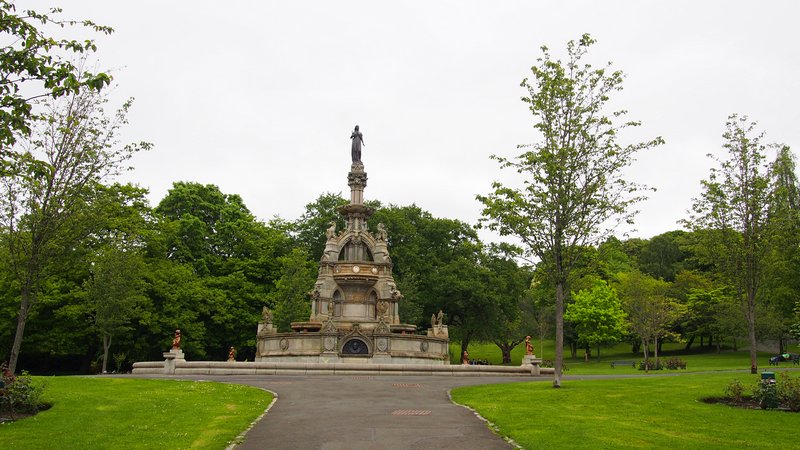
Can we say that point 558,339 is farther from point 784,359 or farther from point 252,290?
point 252,290

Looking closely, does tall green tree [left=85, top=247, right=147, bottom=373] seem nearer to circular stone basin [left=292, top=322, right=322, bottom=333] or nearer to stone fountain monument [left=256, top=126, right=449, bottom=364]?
stone fountain monument [left=256, top=126, right=449, bottom=364]

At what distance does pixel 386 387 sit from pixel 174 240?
39486 millimetres

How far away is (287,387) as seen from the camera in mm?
24234

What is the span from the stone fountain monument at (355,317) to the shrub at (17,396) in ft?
67.4

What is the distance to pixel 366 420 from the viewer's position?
53.7 feet

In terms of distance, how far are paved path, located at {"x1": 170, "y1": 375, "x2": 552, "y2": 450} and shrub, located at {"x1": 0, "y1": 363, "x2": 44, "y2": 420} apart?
6330mm

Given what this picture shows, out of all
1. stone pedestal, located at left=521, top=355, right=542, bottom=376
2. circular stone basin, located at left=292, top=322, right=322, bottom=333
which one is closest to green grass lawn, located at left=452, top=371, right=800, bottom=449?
stone pedestal, located at left=521, top=355, right=542, bottom=376

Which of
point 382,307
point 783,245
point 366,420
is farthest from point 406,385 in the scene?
point 783,245

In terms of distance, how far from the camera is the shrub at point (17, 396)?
16891 mm

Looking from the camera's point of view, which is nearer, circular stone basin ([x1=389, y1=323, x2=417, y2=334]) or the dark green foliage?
circular stone basin ([x1=389, y1=323, x2=417, y2=334])

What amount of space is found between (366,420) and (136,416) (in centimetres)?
602

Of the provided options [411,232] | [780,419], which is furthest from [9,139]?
[411,232]

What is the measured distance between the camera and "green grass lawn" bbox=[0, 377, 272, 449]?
1379 cm

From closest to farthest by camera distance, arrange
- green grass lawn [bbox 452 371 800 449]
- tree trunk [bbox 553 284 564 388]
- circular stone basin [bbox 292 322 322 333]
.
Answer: green grass lawn [bbox 452 371 800 449]
tree trunk [bbox 553 284 564 388]
circular stone basin [bbox 292 322 322 333]
